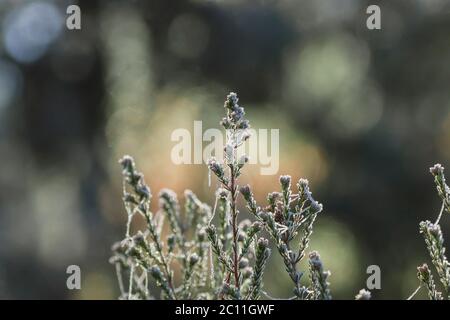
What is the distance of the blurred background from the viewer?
19.7 feet

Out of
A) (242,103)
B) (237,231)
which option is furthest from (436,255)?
(242,103)

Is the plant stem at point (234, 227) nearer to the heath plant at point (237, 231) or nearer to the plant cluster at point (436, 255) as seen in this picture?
the heath plant at point (237, 231)

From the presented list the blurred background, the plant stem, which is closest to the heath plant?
the plant stem

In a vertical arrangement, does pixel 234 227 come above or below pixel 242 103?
below

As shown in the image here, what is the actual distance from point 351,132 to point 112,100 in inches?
102

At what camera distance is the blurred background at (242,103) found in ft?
19.7

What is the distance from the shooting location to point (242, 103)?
661cm

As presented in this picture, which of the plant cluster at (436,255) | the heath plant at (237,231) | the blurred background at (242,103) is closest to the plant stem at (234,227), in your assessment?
the heath plant at (237,231)

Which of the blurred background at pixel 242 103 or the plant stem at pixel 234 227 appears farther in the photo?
the blurred background at pixel 242 103

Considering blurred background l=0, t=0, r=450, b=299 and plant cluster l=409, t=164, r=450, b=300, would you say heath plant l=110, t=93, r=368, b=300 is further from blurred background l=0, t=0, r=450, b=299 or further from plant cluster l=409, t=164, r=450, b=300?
blurred background l=0, t=0, r=450, b=299

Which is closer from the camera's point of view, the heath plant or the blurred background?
the heath plant

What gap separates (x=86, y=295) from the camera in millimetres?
6797

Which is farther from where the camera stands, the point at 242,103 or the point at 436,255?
the point at 242,103

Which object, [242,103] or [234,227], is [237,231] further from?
[242,103]
